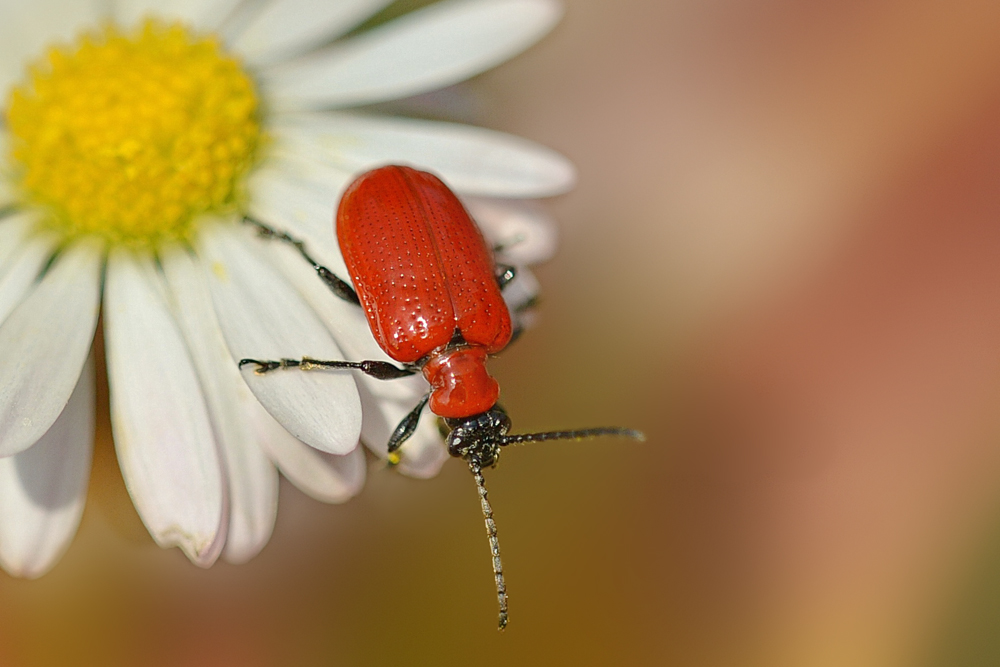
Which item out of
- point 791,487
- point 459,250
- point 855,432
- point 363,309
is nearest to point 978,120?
point 855,432

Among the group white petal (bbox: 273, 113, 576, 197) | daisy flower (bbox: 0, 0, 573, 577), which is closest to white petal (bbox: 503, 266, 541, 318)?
daisy flower (bbox: 0, 0, 573, 577)

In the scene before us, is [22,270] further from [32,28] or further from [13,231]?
[32,28]

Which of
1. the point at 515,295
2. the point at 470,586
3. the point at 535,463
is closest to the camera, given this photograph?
the point at 515,295

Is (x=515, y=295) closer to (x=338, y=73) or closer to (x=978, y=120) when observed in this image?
(x=338, y=73)

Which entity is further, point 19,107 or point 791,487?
point 791,487

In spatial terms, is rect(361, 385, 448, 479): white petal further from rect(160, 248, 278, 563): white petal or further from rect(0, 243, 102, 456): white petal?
rect(0, 243, 102, 456): white petal

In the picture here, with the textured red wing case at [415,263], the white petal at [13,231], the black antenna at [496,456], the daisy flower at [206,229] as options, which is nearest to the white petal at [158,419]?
the daisy flower at [206,229]

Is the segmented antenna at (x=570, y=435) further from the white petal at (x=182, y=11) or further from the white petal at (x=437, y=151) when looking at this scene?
the white petal at (x=182, y=11)

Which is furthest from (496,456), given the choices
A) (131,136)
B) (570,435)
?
(131,136)
